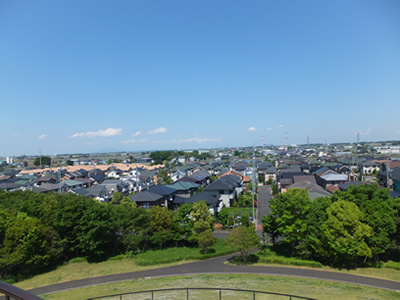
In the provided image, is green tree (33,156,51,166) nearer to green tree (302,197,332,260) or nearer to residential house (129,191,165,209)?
residential house (129,191,165,209)

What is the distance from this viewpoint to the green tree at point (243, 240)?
51.6 ft

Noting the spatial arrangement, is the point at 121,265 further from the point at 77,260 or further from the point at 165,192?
the point at 165,192

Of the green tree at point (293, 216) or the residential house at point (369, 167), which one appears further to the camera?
the residential house at point (369, 167)

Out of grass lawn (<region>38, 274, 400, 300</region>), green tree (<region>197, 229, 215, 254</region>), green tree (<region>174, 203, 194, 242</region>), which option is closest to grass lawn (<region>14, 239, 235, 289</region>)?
green tree (<region>197, 229, 215, 254</region>)

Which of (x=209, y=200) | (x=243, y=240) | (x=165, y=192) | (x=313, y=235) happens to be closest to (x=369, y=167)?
(x=209, y=200)

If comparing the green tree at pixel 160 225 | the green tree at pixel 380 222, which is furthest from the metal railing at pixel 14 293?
the green tree at pixel 160 225

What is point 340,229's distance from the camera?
14.3 meters

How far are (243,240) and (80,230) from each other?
11.4 metres

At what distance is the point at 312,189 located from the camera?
29406mm

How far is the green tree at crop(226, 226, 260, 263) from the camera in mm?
15727

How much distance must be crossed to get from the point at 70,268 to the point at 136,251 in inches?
170

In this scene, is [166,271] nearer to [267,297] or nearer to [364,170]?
[267,297]

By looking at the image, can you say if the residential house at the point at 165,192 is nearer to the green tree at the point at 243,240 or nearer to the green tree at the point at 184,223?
the green tree at the point at 184,223

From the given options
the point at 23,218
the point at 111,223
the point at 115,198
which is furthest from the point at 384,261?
the point at 115,198
